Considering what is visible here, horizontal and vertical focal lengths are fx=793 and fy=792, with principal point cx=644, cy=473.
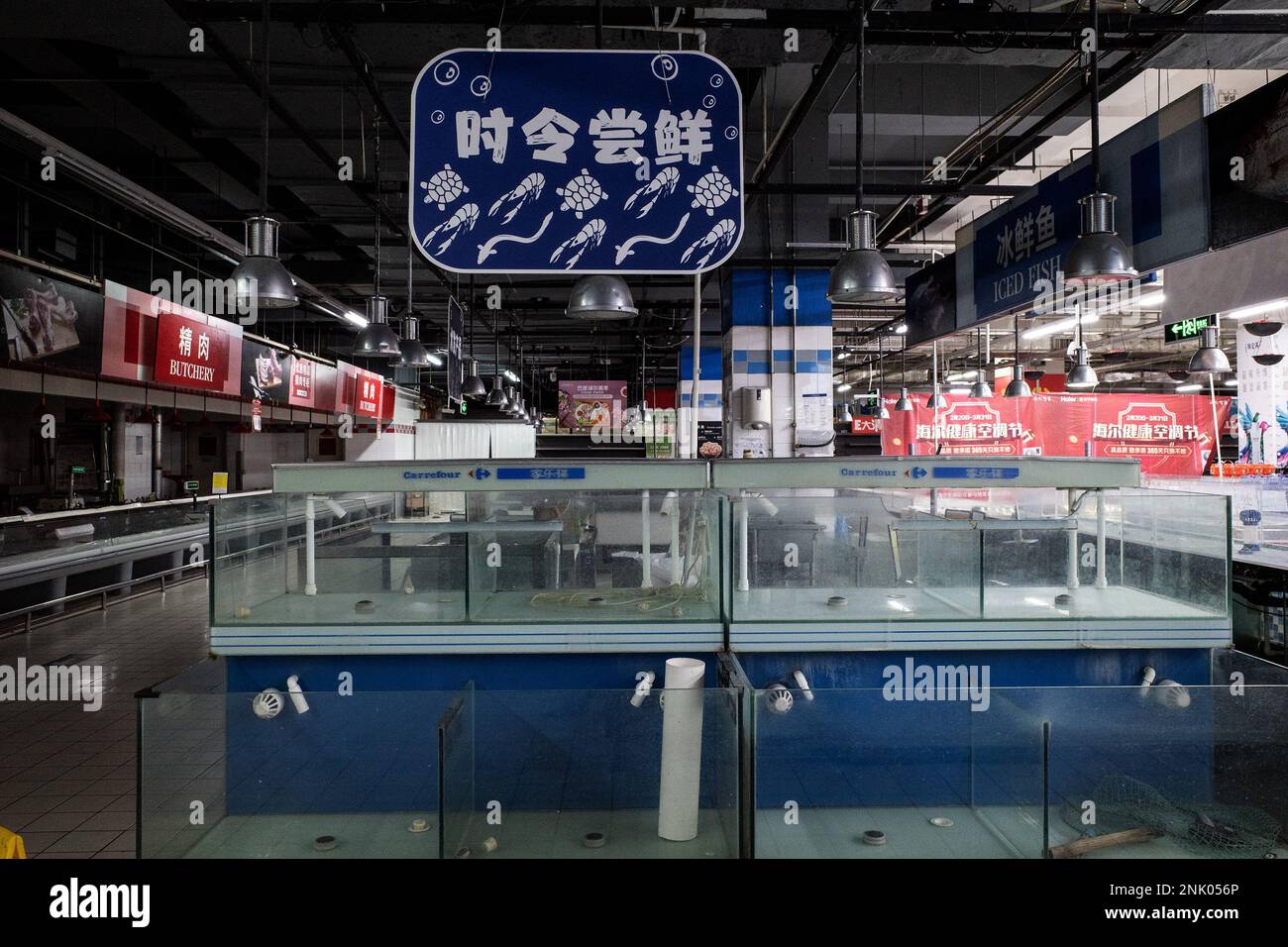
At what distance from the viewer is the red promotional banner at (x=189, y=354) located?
28.7 ft

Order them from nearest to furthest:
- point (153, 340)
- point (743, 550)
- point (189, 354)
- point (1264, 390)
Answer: point (743, 550)
point (153, 340)
point (189, 354)
point (1264, 390)

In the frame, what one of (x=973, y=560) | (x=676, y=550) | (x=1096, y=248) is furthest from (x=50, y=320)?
(x=1096, y=248)

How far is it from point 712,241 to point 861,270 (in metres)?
1.13

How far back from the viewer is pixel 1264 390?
403 inches

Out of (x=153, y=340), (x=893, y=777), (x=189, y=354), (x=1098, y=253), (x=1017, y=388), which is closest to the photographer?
(x=893, y=777)

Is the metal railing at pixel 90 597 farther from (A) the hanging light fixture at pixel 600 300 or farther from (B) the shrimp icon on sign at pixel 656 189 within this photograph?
(B) the shrimp icon on sign at pixel 656 189

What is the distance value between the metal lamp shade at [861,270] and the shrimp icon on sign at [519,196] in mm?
1527

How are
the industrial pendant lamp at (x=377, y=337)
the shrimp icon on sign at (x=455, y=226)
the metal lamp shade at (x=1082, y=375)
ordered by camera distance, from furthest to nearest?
1. the metal lamp shade at (x=1082, y=375)
2. the industrial pendant lamp at (x=377, y=337)
3. the shrimp icon on sign at (x=455, y=226)

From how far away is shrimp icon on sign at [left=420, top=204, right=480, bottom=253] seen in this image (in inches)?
122

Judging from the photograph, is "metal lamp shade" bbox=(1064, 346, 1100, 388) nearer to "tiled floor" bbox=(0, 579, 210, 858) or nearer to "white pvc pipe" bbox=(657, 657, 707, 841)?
"white pvc pipe" bbox=(657, 657, 707, 841)

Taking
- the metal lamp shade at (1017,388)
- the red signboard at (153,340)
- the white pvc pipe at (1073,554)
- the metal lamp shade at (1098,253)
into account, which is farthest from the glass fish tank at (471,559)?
the metal lamp shade at (1017,388)

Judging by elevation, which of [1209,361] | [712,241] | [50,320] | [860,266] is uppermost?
[1209,361]

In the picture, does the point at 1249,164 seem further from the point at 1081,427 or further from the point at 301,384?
the point at 301,384
